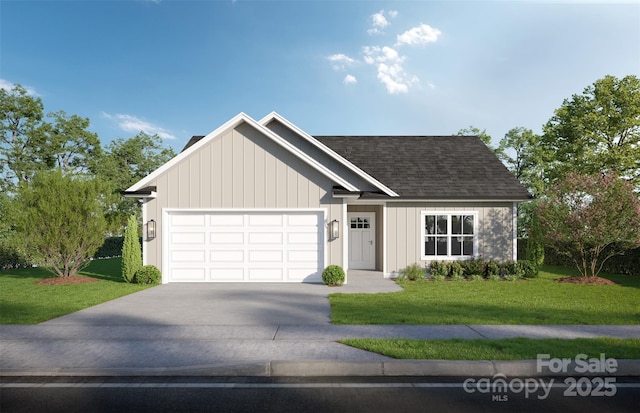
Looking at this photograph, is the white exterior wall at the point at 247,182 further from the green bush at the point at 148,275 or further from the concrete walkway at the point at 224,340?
the concrete walkway at the point at 224,340

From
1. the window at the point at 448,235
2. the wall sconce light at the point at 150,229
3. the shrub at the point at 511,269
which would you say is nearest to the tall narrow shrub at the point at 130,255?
the wall sconce light at the point at 150,229

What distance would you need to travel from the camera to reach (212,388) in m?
4.67

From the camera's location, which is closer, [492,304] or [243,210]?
[492,304]

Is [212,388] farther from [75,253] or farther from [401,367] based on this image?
[75,253]

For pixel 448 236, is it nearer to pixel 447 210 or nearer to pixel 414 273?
pixel 447 210

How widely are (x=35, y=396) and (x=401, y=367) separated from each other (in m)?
4.63

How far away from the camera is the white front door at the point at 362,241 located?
1656 centimetres

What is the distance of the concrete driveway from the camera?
7695mm

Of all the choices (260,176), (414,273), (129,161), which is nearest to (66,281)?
(260,176)

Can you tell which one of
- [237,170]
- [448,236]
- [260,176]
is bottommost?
[448,236]

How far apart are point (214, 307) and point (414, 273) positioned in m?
8.11

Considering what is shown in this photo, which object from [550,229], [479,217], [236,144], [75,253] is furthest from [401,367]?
[75,253]

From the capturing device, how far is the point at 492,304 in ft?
31.0

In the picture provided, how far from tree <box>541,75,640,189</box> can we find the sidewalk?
71.0 ft
